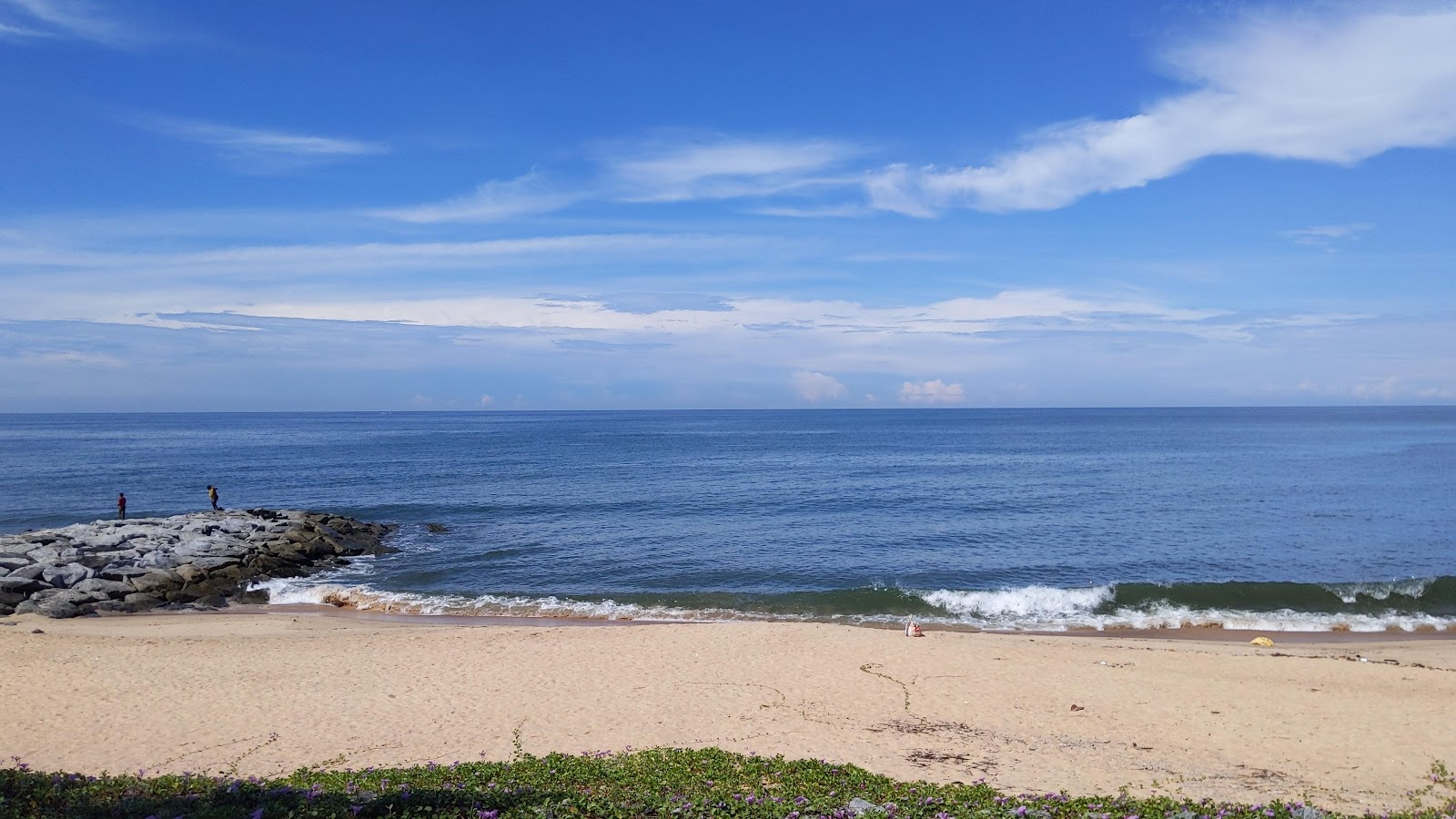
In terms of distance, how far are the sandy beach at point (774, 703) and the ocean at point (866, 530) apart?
4680 millimetres

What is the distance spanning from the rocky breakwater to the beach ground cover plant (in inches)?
786

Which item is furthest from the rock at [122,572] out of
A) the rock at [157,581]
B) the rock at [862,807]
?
the rock at [862,807]

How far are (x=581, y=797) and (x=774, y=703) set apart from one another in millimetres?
6805

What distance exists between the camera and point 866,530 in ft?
128

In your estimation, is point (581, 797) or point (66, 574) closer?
point (581, 797)

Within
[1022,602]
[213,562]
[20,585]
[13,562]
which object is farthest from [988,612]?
[13,562]

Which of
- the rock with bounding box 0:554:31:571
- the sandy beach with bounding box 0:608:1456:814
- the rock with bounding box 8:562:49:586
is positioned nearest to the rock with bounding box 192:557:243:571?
the rock with bounding box 8:562:49:586

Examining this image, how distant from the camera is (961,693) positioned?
1630 centimetres

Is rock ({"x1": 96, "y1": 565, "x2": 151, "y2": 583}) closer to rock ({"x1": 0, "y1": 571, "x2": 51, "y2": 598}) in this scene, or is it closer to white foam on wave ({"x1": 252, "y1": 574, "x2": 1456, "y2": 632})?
rock ({"x1": 0, "y1": 571, "x2": 51, "y2": 598})

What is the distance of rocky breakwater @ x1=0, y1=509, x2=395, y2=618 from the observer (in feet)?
85.6

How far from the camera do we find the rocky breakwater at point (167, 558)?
26078 millimetres

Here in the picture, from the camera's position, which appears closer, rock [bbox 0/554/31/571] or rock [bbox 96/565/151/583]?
rock [bbox 0/554/31/571]

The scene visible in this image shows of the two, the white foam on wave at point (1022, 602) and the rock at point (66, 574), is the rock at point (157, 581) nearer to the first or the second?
the rock at point (66, 574)

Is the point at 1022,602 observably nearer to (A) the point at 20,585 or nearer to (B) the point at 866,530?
(B) the point at 866,530
